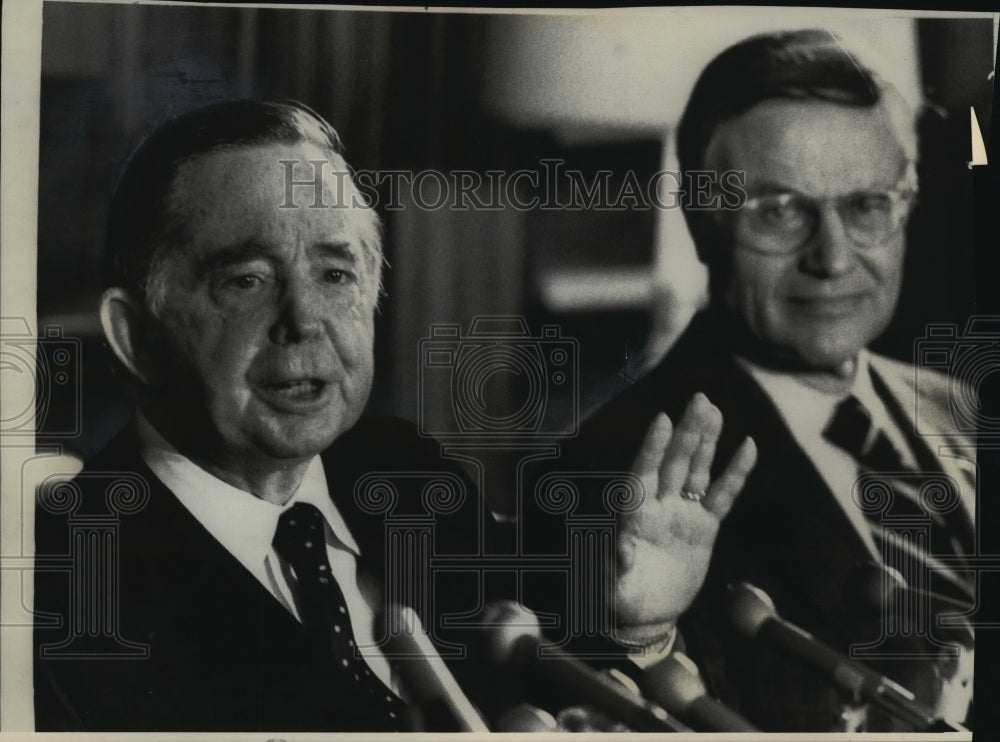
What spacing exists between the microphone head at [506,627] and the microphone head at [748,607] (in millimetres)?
512

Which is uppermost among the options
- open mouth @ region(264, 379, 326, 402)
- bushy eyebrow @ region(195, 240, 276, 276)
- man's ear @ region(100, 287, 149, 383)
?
bushy eyebrow @ region(195, 240, 276, 276)

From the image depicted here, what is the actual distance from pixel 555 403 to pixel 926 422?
996mm

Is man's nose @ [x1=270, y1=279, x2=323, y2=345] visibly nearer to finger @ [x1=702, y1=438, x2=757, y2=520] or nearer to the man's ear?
the man's ear

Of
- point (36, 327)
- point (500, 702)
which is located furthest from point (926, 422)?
point (36, 327)

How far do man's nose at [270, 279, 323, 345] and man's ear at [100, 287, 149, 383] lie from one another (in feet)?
1.15

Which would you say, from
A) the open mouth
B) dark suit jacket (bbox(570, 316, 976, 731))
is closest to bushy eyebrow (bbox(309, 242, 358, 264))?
the open mouth

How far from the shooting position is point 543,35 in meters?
2.83

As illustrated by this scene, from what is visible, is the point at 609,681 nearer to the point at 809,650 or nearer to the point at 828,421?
the point at 809,650

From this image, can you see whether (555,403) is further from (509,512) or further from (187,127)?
(187,127)

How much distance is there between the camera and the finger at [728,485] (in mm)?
2830

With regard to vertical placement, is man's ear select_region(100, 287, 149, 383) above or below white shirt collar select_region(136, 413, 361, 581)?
above

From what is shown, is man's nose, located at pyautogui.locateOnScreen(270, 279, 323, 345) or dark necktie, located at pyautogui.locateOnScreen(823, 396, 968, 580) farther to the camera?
dark necktie, located at pyautogui.locateOnScreen(823, 396, 968, 580)

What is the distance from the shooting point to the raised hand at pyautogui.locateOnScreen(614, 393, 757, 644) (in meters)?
2.82

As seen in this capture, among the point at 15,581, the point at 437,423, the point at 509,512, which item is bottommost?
the point at 15,581
